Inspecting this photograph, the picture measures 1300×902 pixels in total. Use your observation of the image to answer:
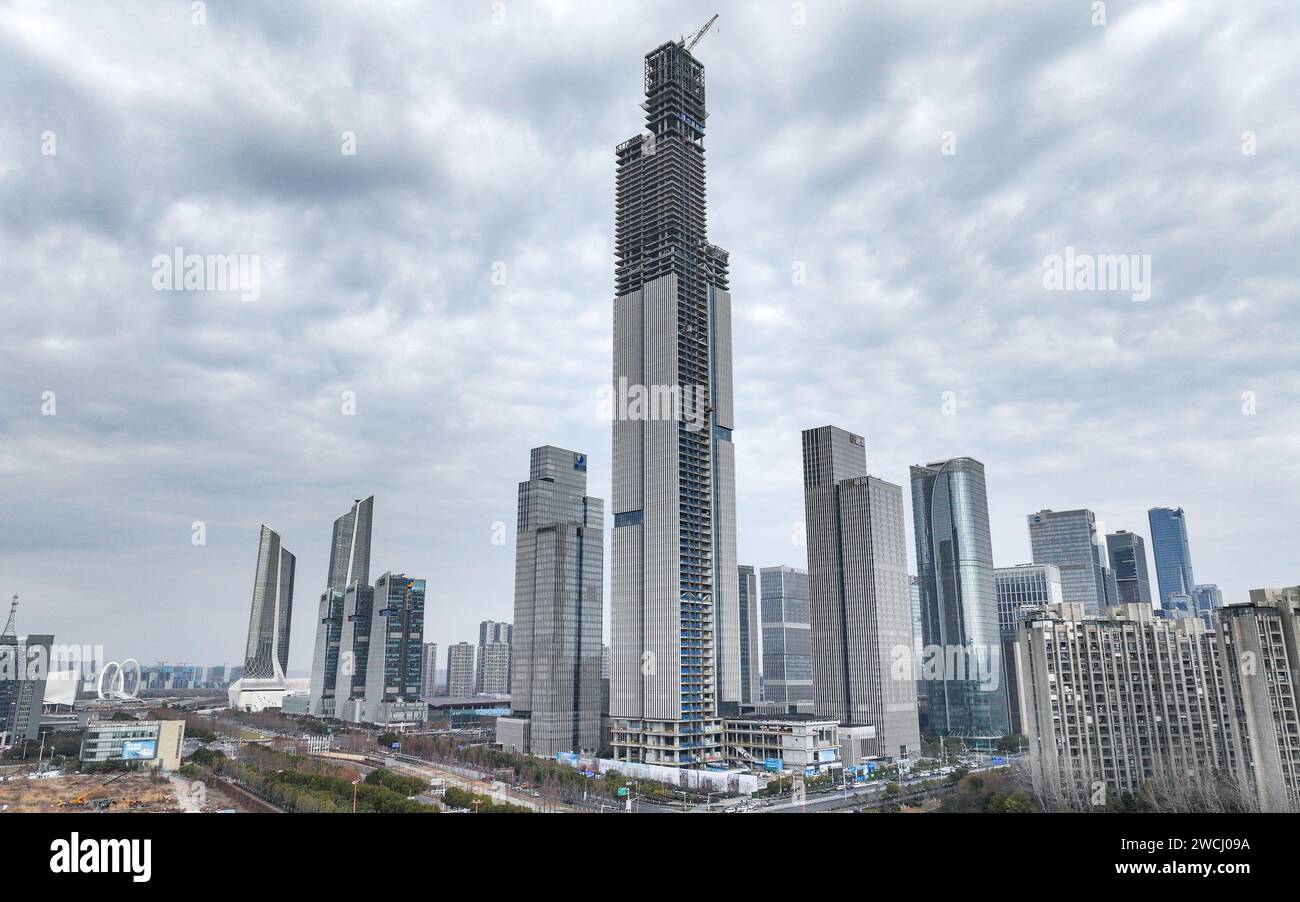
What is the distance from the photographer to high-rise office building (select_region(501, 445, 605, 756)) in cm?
6544

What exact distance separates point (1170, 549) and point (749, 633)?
11528 cm

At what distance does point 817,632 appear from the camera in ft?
253

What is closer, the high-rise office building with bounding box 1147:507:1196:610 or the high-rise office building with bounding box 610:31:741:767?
the high-rise office building with bounding box 610:31:741:767

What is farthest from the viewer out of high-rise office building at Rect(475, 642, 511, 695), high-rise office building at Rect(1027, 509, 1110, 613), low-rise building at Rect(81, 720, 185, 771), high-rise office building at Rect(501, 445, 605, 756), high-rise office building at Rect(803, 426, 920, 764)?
high-rise office building at Rect(475, 642, 511, 695)

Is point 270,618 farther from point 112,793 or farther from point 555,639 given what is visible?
point 112,793

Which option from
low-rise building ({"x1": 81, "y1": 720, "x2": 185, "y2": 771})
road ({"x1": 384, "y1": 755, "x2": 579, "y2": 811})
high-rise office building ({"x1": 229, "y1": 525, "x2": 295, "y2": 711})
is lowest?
road ({"x1": 384, "y1": 755, "x2": 579, "y2": 811})

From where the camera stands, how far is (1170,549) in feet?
563

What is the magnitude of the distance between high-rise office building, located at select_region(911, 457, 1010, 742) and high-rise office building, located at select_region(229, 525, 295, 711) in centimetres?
10399

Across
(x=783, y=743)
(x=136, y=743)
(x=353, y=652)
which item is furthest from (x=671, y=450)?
(x=353, y=652)

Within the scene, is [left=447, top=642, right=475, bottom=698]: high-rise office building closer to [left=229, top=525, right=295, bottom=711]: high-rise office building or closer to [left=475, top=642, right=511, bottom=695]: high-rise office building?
[left=475, top=642, right=511, bottom=695]: high-rise office building


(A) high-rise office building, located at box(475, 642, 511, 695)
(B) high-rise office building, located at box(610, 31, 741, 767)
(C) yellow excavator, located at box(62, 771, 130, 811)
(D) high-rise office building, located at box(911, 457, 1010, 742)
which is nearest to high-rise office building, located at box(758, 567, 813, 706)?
(D) high-rise office building, located at box(911, 457, 1010, 742)

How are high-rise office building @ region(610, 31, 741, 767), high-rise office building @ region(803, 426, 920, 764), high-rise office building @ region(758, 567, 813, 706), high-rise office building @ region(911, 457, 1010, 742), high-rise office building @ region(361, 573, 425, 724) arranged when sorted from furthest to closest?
high-rise office building @ region(758, 567, 813, 706), high-rise office building @ region(361, 573, 425, 724), high-rise office building @ region(911, 457, 1010, 742), high-rise office building @ region(803, 426, 920, 764), high-rise office building @ region(610, 31, 741, 767)
